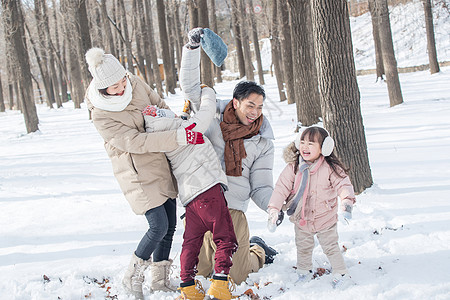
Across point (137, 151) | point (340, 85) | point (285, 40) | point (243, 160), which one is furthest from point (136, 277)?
point (285, 40)

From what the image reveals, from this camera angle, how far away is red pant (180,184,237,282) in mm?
2867

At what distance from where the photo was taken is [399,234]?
354cm

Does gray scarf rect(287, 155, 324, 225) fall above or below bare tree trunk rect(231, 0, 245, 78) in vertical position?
below

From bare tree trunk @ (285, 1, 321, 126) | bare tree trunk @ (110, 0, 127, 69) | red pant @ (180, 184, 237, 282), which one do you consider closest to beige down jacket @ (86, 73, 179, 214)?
red pant @ (180, 184, 237, 282)

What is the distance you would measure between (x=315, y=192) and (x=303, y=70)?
6.36m

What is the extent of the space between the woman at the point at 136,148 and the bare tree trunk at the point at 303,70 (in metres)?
6.25

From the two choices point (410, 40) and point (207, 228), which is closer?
point (207, 228)

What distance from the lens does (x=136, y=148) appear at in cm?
285

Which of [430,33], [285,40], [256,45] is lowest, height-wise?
[285,40]

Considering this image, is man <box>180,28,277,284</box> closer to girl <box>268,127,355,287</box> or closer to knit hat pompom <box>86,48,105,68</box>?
girl <box>268,127,355,287</box>

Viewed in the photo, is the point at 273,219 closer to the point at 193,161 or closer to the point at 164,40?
the point at 193,161

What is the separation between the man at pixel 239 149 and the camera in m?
3.21

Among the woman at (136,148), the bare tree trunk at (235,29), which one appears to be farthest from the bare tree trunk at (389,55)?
the bare tree trunk at (235,29)

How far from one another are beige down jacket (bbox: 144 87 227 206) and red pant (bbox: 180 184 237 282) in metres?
0.07
